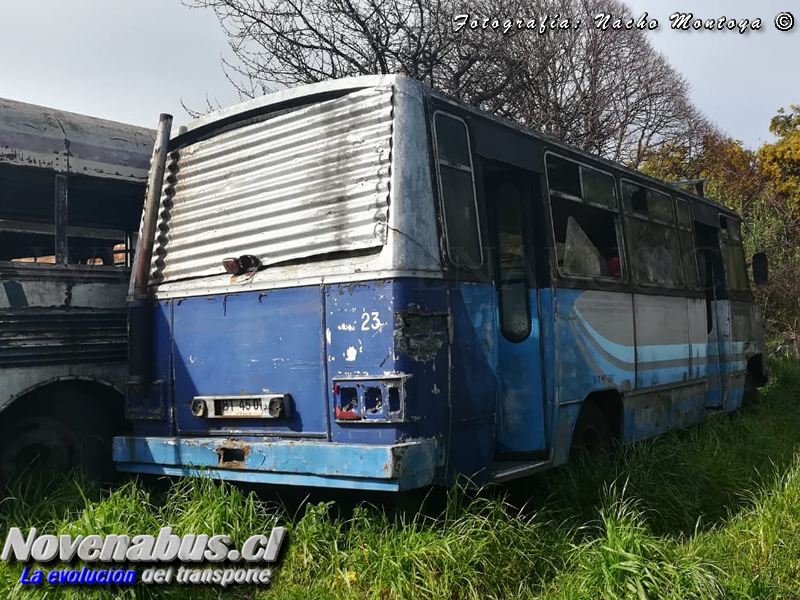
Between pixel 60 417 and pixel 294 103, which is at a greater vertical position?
pixel 294 103

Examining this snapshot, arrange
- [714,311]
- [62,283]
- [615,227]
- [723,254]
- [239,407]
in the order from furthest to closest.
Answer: [723,254] → [714,311] → [615,227] → [62,283] → [239,407]

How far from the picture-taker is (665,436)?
7.36 m

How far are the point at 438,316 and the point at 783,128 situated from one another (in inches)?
1109

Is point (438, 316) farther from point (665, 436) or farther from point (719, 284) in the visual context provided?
point (719, 284)

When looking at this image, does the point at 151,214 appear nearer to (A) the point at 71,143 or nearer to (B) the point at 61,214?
(B) the point at 61,214

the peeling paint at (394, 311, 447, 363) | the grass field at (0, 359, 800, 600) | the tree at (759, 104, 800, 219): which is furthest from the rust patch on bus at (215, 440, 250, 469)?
the tree at (759, 104, 800, 219)

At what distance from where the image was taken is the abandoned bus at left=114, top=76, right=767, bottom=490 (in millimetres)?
4555

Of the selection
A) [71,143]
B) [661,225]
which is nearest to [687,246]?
[661,225]

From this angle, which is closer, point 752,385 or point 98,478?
point 98,478

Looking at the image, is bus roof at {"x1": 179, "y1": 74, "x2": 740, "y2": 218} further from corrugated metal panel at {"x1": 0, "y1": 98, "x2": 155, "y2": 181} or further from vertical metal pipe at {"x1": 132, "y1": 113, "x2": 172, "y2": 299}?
corrugated metal panel at {"x1": 0, "y1": 98, "x2": 155, "y2": 181}

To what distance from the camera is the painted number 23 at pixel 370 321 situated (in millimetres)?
4508

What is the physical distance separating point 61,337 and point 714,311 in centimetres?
730

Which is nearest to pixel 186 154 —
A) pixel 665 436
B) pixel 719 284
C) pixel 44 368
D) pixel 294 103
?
pixel 294 103

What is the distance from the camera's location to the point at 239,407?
5180 mm
